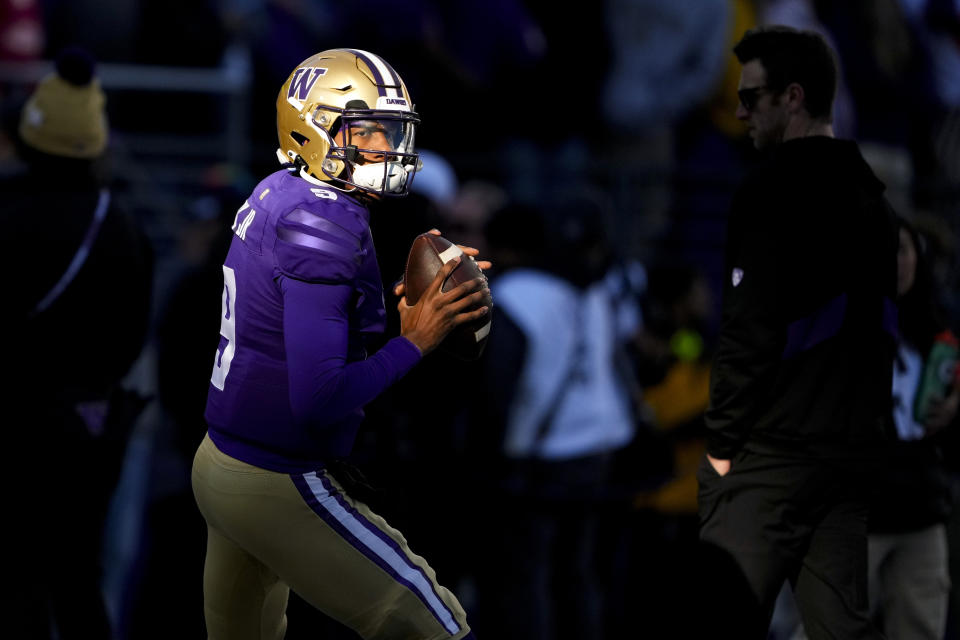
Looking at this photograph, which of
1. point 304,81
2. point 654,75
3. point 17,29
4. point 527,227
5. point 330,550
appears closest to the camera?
point 330,550

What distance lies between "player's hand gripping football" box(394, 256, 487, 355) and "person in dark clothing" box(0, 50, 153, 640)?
1.67 meters

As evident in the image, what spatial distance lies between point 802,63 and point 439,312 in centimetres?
146

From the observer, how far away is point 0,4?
7.73 m

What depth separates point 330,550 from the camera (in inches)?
142

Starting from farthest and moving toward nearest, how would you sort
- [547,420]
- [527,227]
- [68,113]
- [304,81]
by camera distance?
1. [527,227]
2. [547,420]
3. [68,113]
4. [304,81]

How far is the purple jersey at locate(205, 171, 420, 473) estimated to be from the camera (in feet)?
11.3

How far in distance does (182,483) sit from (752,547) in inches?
109

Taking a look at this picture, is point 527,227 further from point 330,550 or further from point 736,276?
point 330,550

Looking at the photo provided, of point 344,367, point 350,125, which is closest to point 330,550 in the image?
point 344,367

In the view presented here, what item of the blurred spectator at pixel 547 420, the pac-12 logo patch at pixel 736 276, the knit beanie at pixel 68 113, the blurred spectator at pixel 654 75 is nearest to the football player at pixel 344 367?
the pac-12 logo patch at pixel 736 276

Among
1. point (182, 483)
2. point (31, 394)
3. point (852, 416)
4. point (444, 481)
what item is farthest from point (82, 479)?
point (852, 416)

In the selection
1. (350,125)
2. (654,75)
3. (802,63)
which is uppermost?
(802,63)

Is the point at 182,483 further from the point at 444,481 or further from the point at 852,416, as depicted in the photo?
the point at 852,416

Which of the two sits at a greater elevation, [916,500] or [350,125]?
[350,125]
